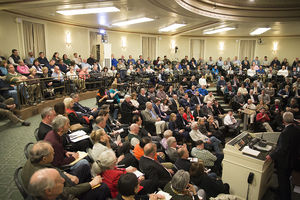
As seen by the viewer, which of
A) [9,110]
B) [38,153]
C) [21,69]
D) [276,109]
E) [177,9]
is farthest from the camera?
[276,109]

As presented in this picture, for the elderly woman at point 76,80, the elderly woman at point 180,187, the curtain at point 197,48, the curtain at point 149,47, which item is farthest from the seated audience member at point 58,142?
the curtain at point 197,48

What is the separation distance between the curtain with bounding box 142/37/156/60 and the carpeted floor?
1033 centimetres

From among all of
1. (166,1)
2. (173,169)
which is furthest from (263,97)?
(173,169)

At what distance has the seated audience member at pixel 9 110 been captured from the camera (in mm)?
4791

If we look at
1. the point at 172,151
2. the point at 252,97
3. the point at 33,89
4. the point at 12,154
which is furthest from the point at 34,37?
the point at 252,97

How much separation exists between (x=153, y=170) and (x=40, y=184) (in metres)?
1.62

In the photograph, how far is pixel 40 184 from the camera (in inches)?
65.3

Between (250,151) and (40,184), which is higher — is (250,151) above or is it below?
below

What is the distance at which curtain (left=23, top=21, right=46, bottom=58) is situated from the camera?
867cm

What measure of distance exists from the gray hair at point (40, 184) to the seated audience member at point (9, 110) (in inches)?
153

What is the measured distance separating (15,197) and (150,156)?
1886 millimetres

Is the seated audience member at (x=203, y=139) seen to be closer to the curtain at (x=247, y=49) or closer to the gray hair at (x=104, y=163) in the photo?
the gray hair at (x=104, y=163)

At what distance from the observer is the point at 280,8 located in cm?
920

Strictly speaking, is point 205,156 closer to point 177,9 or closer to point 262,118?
point 262,118
